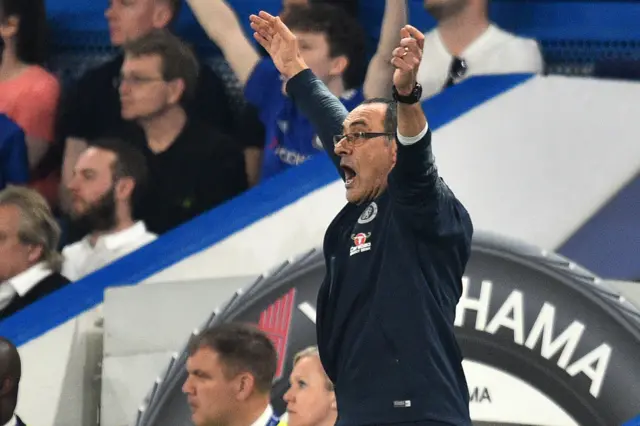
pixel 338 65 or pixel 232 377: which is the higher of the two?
pixel 338 65

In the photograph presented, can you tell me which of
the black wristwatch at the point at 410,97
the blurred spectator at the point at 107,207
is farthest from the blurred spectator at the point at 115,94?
the black wristwatch at the point at 410,97

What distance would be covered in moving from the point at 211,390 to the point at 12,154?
7.38ft

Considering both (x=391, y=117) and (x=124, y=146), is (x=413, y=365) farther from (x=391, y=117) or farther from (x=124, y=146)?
(x=124, y=146)

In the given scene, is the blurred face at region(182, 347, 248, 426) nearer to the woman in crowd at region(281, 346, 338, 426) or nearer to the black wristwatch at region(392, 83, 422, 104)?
the woman in crowd at region(281, 346, 338, 426)

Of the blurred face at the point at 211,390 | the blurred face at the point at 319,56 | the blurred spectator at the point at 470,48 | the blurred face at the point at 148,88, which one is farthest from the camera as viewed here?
the blurred face at the point at 148,88

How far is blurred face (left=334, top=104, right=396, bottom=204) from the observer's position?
333 centimetres

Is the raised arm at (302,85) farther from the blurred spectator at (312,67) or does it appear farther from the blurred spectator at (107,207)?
the blurred spectator at (107,207)

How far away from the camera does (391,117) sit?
3.37m

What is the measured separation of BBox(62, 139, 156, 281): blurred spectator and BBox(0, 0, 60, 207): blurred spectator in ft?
1.91

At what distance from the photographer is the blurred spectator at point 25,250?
5.65 meters

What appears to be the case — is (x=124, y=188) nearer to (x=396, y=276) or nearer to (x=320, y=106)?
(x=320, y=106)


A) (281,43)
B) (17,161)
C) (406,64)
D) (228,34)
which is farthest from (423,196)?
(17,161)

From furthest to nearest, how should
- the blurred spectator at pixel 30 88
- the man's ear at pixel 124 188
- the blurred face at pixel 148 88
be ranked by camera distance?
1. the blurred spectator at pixel 30 88
2. the blurred face at pixel 148 88
3. the man's ear at pixel 124 188

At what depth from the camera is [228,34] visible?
636 cm
